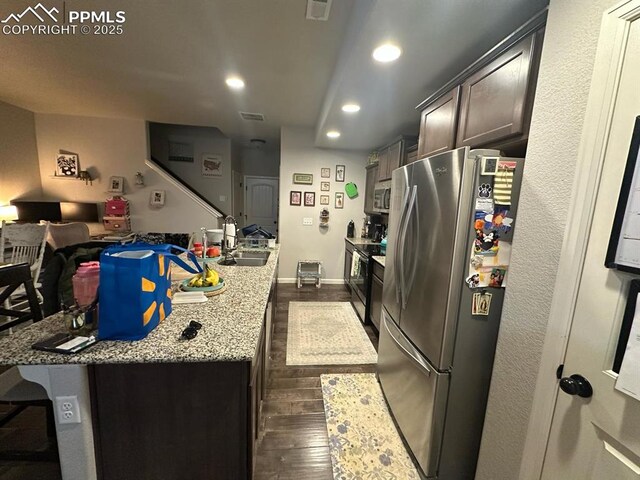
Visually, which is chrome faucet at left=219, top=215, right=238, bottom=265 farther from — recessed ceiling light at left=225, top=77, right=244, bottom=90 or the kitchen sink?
recessed ceiling light at left=225, top=77, right=244, bottom=90

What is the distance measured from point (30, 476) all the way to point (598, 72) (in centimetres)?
293

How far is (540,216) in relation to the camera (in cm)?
96

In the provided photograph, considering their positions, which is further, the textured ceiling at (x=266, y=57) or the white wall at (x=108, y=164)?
the white wall at (x=108, y=164)

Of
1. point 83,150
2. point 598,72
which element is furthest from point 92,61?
point 598,72

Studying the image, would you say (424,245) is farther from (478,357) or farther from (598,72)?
(598,72)

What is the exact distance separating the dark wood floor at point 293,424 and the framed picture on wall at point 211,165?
4.49 m

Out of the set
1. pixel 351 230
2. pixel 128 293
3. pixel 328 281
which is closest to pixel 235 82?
pixel 128 293

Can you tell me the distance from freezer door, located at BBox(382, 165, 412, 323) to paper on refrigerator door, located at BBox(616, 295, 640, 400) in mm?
1040

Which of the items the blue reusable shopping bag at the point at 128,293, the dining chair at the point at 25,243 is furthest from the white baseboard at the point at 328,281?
the blue reusable shopping bag at the point at 128,293

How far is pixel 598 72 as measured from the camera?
2.53 feet

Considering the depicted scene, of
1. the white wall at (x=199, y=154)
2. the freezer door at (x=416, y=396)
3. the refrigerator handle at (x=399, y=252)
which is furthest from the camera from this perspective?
the white wall at (x=199, y=154)

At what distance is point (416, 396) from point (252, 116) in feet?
13.3

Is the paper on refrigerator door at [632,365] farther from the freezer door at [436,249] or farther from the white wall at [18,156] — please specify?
the white wall at [18,156]

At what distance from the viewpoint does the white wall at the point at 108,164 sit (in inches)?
173
